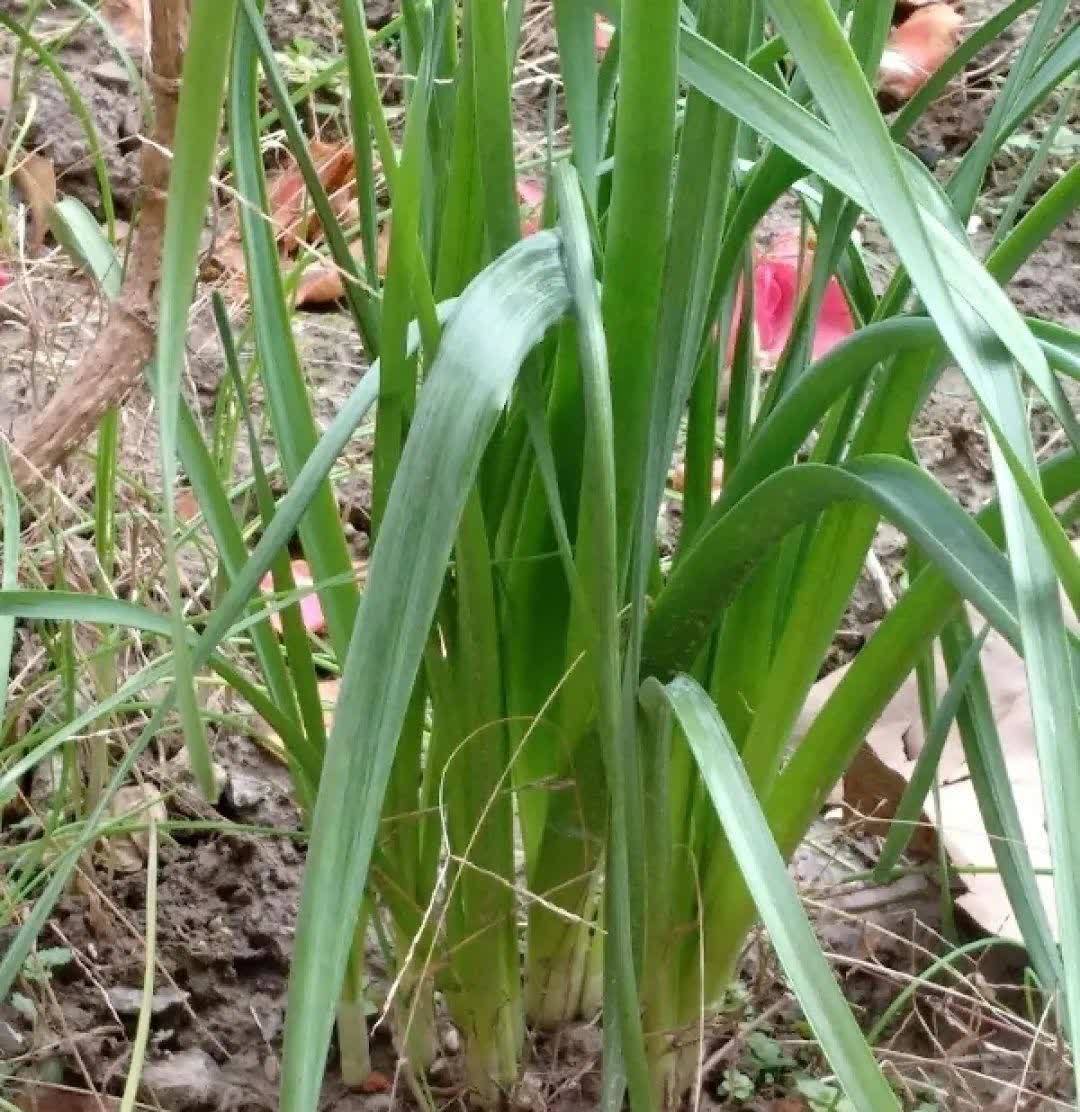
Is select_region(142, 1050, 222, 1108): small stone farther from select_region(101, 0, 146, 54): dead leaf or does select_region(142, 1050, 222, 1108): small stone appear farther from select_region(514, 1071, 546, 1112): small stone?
select_region(101, 0, 146, 54): dead leaf

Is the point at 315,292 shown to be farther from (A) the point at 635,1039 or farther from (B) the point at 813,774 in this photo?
(A) the point at 635,1039

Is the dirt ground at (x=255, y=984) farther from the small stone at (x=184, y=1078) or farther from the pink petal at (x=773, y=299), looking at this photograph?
the pink petal at (x=773, y=299)

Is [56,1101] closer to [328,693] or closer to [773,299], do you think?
[328,693]

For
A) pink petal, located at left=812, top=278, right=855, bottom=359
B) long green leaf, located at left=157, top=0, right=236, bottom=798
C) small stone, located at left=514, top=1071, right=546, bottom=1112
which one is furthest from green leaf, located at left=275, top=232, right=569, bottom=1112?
pink petal, located at left=812, top=278, right=855, bottom=359

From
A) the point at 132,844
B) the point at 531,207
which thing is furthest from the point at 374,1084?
the point at 531,207

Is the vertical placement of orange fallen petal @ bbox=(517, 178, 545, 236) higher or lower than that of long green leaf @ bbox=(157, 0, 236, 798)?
higher

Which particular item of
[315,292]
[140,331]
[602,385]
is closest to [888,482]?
[602,385]
